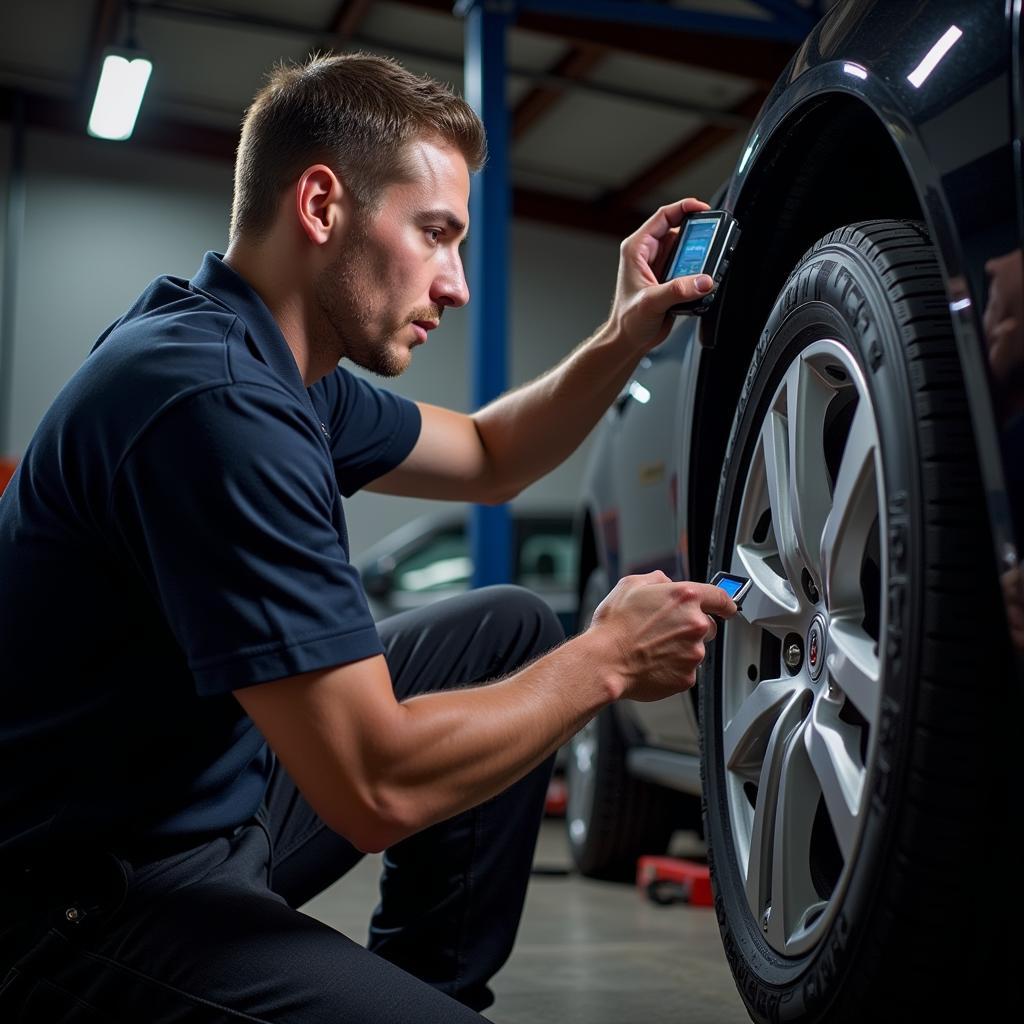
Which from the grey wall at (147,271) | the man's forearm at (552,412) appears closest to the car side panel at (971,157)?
the man's forearm at (552,412)

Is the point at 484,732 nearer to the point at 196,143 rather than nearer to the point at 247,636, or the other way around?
the point at 247,636

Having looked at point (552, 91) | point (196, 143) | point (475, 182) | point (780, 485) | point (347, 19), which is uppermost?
point (196, 143)

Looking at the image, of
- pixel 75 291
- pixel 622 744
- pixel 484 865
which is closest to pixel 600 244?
pixel 75 291

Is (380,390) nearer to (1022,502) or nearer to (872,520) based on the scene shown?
(872,520)

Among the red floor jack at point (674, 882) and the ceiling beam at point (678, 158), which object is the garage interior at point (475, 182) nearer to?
the ceiling beam at point (678, 158)

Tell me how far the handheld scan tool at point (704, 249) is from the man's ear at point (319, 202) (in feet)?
1.45

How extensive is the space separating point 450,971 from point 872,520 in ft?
2.65

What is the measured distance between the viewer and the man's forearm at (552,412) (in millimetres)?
1889

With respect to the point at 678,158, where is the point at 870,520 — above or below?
below

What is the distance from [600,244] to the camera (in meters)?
12.8

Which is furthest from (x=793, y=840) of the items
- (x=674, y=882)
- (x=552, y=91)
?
(x=552, y=91)

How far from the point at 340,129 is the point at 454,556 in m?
5.70

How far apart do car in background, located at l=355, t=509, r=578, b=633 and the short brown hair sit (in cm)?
532

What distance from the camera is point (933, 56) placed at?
990mm
